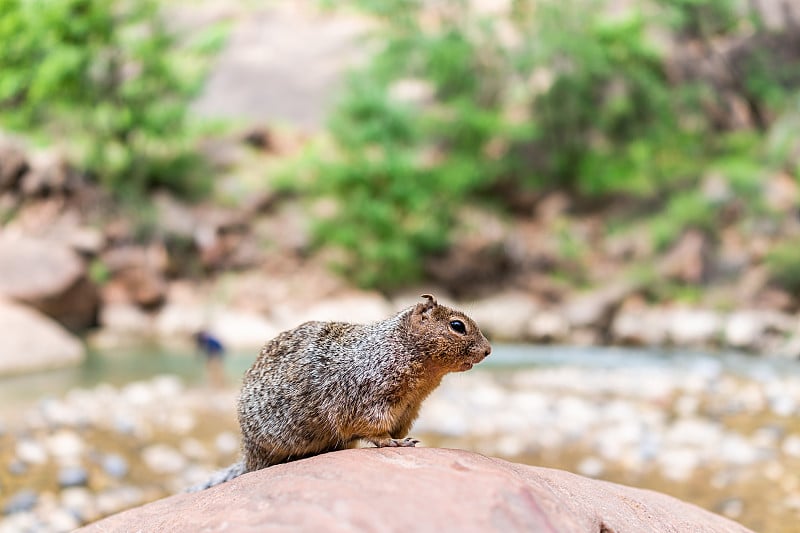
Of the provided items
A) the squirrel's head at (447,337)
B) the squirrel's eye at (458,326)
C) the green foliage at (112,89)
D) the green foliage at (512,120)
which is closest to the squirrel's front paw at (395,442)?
the squirrel's head at (447,337)

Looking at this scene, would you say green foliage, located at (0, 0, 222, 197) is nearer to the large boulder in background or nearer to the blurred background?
the blurred background

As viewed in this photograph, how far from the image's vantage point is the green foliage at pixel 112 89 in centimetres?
2105

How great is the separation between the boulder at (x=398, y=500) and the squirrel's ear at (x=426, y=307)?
0.70 meters

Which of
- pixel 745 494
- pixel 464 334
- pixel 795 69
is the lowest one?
pixel 464 334

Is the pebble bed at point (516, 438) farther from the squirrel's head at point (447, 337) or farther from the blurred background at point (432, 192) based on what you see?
the squirrel's head at point (447, 337)

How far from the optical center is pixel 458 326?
11.7ft

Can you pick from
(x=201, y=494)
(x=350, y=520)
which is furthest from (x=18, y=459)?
(x=350, y=520)

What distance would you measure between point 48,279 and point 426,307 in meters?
16.2

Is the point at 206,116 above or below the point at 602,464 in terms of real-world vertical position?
above

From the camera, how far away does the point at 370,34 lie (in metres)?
25.7

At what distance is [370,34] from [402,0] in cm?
151

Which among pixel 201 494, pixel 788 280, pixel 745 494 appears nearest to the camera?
pixel 201 494

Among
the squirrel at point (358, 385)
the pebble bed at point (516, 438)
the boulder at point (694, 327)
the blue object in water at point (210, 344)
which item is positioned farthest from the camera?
the boulder at point (694, 327)

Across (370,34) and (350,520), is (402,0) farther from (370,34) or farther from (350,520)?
(350,520)
